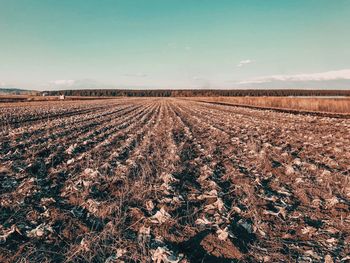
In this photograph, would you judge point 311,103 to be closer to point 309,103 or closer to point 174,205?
point 309,103

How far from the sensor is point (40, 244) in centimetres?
471

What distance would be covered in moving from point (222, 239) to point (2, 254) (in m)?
3.28

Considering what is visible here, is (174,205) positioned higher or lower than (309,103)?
lower

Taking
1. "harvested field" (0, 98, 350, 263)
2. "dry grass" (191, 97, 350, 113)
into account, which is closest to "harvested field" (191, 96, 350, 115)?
"dry grass" (191, 97, 350, 113)

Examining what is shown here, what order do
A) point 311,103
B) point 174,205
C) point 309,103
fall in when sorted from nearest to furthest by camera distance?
point 174,205, point 311,103, point 309,103

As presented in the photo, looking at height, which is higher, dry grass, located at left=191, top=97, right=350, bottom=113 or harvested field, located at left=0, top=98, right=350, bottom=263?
dry grass, located at left=191, top=97, right=350, bottom=113

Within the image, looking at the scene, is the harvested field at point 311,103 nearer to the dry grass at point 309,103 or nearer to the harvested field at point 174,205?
the dry grass at point 309,103

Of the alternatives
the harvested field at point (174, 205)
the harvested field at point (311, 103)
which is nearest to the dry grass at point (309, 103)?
the harvested field at point (311, 103)

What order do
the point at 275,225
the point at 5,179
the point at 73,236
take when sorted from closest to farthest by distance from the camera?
the point at 73,236
the point at 275,225
the point at 5,179

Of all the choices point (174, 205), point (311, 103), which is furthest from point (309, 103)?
point (174, 205)

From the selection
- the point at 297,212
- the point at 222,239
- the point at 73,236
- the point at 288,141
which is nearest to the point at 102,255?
the point at 73,236

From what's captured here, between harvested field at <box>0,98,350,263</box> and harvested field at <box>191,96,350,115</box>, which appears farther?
harvested field at <box>191,96,350,115</box>

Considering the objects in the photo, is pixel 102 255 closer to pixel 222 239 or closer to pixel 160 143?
pixel 222 239

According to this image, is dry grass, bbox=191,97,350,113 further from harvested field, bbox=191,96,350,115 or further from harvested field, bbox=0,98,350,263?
harvested field, bbox=0,98,350,263
